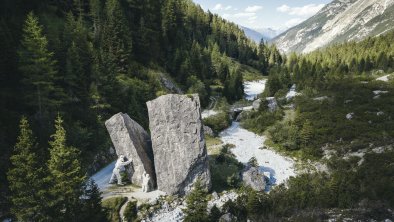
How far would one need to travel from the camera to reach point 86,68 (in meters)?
44.7

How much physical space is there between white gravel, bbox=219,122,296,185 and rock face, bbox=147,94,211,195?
28.7ft

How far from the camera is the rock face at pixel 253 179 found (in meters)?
29.5

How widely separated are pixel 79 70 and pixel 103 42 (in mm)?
17456

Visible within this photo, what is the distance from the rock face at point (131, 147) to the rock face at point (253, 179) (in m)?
8.91

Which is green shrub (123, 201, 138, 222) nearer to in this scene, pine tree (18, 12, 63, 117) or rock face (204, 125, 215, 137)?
pine tree (18, 12, 63, 117)

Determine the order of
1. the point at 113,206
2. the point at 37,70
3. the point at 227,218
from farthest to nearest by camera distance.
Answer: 1. the point at 37,70
2. the point at 113,206
3. the point at 227,218

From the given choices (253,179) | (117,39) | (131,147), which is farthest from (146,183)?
(117,39)

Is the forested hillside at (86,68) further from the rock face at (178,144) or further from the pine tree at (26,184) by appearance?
the rock face at (178,144)

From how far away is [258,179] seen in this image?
30047 millimetres

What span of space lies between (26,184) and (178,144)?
1259 cm

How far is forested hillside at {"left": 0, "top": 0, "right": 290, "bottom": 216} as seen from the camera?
33719mm

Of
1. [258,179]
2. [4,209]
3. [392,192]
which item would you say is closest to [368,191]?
[392,192]

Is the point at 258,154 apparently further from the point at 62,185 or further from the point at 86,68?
the point at 86,68

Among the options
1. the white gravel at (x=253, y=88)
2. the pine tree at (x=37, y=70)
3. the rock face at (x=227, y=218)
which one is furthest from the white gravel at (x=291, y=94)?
the pine tree at (x=37, y=70)
